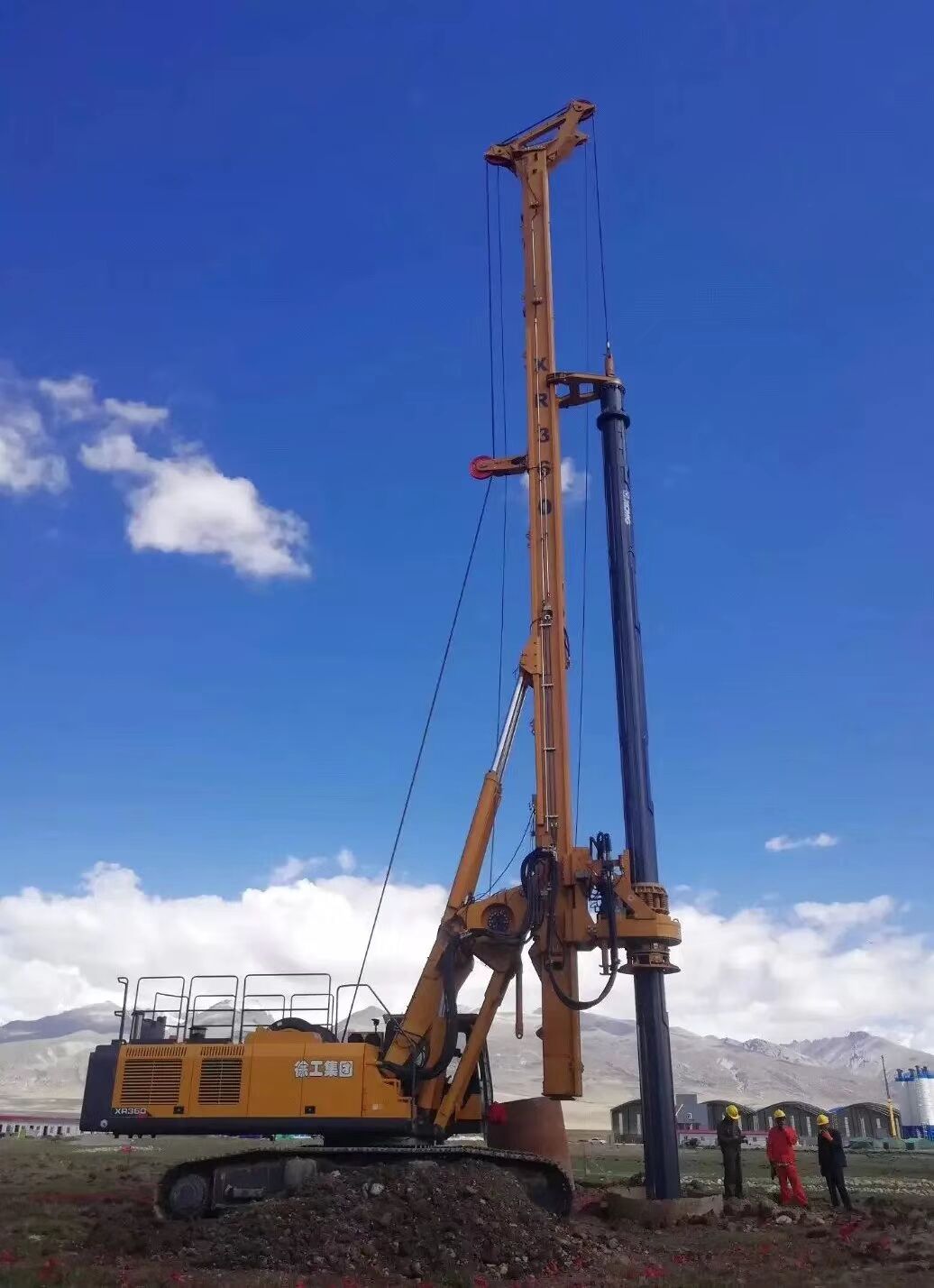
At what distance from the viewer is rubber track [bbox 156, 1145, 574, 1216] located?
1557cm

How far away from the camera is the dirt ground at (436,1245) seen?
41.2 ft

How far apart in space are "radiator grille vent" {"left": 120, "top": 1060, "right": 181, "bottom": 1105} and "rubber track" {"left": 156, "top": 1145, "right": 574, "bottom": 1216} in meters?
1.10

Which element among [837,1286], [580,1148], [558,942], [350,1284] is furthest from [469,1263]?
[580,1148]

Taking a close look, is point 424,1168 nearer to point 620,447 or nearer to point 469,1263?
point 469,1263

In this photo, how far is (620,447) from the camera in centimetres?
2133

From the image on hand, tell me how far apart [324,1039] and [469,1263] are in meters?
5.11

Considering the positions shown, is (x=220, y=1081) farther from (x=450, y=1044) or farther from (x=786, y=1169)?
(x=786, y=1169)

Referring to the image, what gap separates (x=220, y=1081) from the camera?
16844 mm

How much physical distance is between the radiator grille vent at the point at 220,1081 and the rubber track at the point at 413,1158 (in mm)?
808

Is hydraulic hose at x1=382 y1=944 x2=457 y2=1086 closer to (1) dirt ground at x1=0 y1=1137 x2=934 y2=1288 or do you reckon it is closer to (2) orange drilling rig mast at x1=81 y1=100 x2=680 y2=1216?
(2) orange drilling rig mast at x1=81 y1=100 x2=680 y2=1216

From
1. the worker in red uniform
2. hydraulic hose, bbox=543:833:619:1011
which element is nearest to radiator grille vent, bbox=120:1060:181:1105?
hydraulic hose, bbox=543:833:619:1011

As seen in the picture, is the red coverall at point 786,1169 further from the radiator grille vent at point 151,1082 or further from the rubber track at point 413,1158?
the radiator grille vent at point 151,1082

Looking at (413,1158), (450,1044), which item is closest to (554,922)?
(450,1044)

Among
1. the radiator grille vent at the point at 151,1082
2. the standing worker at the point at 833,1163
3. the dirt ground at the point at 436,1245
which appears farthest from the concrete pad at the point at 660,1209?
the radiator grille vent at the point at 151,1082
